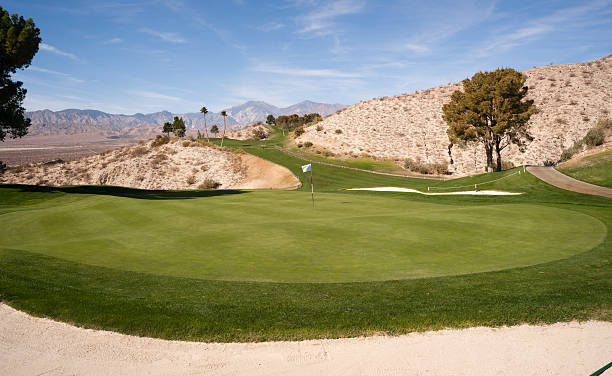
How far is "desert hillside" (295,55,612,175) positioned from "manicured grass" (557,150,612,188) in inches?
1071

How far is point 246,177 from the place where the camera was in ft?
195

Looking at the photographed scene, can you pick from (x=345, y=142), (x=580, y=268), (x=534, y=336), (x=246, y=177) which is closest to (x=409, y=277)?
(x=534, y=336)

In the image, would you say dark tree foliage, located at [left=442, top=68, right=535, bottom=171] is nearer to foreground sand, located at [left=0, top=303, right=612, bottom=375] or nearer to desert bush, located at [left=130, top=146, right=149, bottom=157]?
foreground sand, located at [left=0, top=303, right=612, bottom=375]

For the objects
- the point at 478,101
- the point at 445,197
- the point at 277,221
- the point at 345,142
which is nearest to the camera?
the point at 277,221

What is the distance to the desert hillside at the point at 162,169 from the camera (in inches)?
2360

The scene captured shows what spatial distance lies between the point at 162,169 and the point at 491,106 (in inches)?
2227

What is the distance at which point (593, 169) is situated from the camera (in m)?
27.2

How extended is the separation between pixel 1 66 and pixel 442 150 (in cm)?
6333

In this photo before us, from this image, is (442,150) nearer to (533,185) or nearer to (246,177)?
(246,177)

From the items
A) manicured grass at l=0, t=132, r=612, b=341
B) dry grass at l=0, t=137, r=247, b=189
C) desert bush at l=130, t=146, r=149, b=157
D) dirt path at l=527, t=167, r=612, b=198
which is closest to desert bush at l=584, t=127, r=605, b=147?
dirt path at l=527, t=167, r=612, b=198

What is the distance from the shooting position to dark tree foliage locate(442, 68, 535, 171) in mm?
38375

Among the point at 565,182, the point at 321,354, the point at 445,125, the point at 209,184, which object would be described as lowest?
the point at 209,184

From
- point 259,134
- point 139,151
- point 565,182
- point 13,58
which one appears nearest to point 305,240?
point 565,182

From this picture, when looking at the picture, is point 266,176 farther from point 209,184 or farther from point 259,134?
point 259,134
